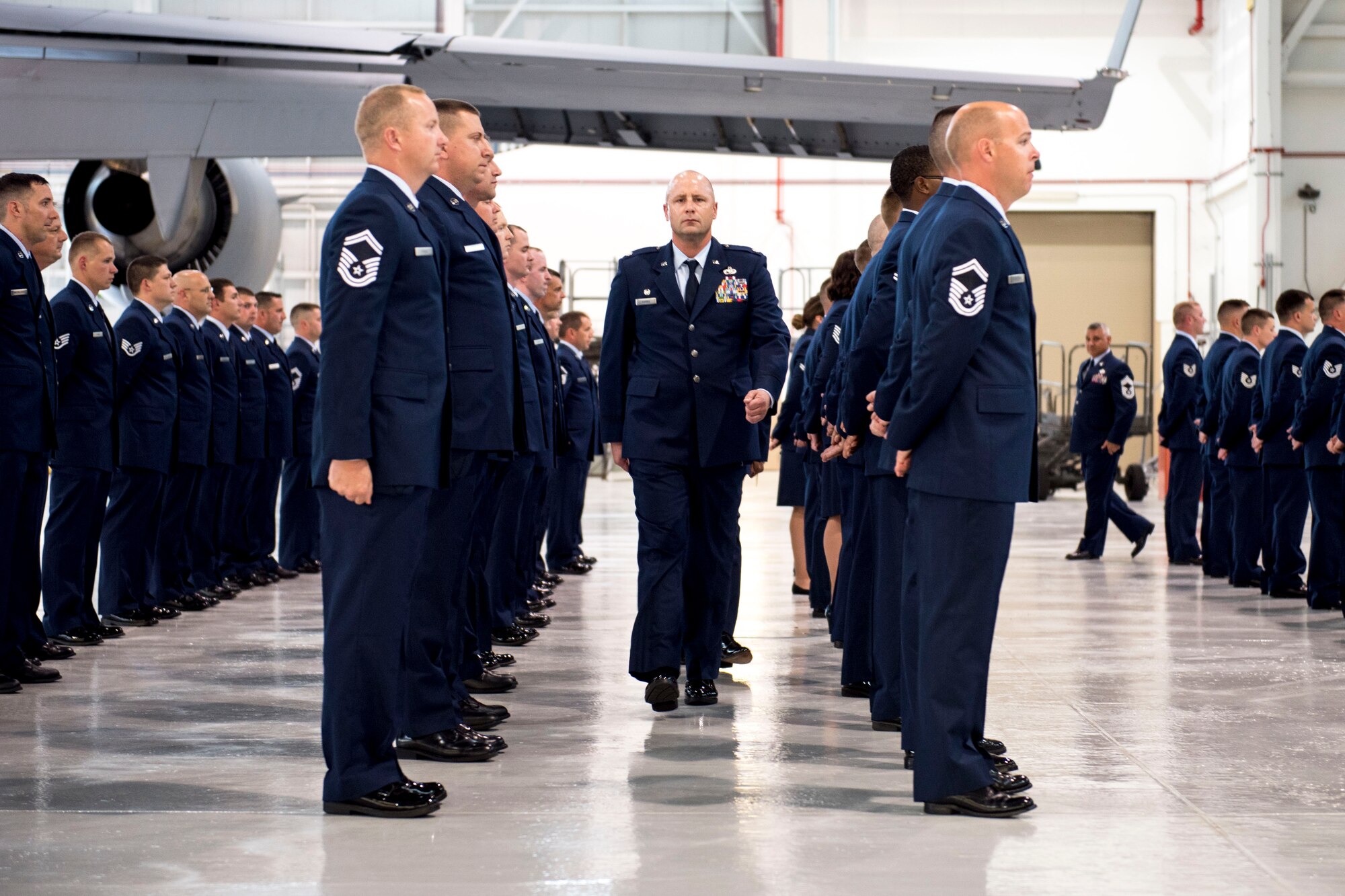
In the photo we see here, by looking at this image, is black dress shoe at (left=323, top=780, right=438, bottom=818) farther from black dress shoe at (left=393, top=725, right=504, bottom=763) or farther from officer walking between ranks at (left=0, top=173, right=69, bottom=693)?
officer walking between ranks at (left=0, top=173, right=69, bottom=693)

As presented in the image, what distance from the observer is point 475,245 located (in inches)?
180

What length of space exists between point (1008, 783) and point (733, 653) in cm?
279

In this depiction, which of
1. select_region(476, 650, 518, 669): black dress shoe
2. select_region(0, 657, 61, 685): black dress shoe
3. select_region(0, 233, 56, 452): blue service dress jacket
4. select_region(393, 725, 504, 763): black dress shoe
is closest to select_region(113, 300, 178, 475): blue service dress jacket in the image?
select_region(0, 233, 56, 452): blue service dress jacket

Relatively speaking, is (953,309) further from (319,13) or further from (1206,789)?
(319,13)

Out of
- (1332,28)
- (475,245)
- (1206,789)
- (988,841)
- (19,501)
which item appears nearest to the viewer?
(988,841)

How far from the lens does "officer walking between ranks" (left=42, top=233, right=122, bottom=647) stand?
7.13 m

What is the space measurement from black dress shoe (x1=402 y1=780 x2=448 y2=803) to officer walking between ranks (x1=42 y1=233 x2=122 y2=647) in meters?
3.91

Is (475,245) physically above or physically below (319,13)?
below

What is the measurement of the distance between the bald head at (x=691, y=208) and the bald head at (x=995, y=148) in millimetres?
1724

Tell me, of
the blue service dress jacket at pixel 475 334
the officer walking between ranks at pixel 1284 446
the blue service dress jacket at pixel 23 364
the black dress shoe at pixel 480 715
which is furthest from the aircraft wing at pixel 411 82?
the black dress shoe at pixel 480 715

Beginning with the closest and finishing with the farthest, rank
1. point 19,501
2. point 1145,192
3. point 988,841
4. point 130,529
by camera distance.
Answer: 1. point 988,841
2. point 19,501
3. point 130,529
4. point 1145,192

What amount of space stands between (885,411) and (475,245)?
4.53ft

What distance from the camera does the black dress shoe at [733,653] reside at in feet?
21.8

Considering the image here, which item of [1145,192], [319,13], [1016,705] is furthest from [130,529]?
[1145,192]
